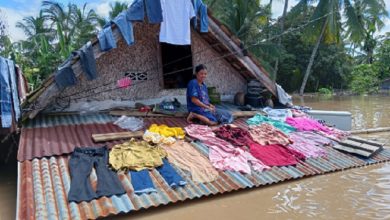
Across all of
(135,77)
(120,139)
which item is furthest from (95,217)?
(135,77)

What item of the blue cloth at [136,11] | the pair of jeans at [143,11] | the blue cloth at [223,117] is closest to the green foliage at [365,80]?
the blue cloth at [223,117]

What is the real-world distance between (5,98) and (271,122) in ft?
17.3

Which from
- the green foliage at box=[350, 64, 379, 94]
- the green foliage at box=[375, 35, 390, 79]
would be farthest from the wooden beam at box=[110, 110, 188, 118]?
the green foliage at box=[375, 35, 390, 79]

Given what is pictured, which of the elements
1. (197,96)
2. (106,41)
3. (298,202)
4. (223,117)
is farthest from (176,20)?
(298,202)

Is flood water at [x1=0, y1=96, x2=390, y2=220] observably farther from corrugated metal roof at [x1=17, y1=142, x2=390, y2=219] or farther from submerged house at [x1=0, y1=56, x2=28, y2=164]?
submerged house at [x1=0, y1=56, x2=28, y2=164]

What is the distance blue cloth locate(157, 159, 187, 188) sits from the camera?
13.4ft

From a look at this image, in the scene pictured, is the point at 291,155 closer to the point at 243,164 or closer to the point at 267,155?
the point at 267,155

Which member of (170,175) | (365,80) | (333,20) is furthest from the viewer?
(365,80)

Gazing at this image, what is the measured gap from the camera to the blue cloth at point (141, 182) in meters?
3.86

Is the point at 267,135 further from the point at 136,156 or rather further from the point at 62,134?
the point at 62,134

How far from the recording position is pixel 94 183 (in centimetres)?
393

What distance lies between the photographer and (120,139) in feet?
17.6

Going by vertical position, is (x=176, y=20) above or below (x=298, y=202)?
above

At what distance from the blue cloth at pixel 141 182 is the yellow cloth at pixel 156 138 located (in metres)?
0.99
